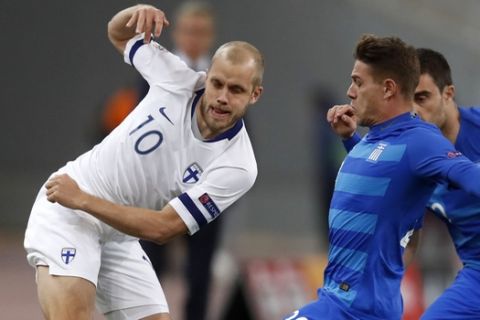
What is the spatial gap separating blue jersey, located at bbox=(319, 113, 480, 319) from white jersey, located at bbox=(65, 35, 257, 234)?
85cm

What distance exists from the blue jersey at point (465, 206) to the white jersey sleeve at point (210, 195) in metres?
1.04

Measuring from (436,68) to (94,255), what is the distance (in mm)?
2050

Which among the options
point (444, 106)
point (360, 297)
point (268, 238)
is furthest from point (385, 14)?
point (360, 297)

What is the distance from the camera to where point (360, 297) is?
5395mm

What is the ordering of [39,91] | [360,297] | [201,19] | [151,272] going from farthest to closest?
[39,91] → [201,19] → [151,272] → [360,297]

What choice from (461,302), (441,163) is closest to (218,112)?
(441,163)

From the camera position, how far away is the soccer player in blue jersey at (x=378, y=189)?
5355 mm

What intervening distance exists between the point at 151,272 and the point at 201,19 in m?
2.56

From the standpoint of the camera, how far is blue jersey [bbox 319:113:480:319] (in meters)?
5.35

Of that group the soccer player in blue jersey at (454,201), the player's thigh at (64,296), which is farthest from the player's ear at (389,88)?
the player's thigh at (64,296)

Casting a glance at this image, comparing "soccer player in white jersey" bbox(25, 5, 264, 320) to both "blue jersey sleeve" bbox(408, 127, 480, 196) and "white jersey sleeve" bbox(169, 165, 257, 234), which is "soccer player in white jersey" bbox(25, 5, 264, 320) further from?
"blue jersey sleeve" bbox(408, 127, 480, 196)

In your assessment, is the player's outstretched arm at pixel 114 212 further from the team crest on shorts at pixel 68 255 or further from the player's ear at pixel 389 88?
the player's ear at pixel 389 88

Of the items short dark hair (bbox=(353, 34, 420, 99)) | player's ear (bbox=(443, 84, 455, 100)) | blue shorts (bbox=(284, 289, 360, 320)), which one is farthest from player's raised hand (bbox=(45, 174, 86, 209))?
A: player's ear (bbox=(443, 84, 455, 100))

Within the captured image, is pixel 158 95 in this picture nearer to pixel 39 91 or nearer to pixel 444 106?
pixel 444 106
